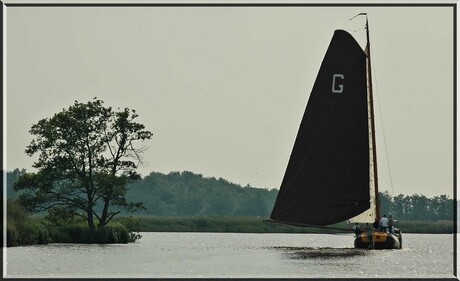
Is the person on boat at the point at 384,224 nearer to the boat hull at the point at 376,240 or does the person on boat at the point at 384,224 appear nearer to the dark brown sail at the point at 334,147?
the boat hull at the point at 376,240

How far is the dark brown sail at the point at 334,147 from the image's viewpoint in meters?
68.2

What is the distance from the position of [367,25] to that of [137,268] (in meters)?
25.1

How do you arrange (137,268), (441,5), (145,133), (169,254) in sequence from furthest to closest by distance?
(145,133) → (169,254) → (137,268) → (441,5)

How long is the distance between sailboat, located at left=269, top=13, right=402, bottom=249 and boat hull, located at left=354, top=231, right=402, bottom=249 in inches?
5.8

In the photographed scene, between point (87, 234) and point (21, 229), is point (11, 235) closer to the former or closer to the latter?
point (21, 229)

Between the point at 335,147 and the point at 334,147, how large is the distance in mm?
57

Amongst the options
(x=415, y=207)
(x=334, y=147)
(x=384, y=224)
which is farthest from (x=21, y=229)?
(x=415, y=207)

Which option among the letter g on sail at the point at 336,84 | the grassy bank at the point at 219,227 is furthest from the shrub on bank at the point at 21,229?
the grassy bank at the point at 219,227

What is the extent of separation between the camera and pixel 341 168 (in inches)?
2689

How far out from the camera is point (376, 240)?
6869 centimetres

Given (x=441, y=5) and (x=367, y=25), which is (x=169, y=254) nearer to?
(x=367, y=25)

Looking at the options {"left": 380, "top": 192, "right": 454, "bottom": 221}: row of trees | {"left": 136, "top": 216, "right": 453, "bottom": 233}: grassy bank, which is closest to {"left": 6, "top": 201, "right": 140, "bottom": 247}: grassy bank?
{"left": 136, "top": 216, "right": 453, "bottom": 233}: grassy bank

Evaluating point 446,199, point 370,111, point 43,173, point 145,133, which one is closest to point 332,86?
point 370,111

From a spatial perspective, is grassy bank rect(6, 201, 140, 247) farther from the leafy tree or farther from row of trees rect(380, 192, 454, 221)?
row of trees rect(380, 192, 454, 221)
